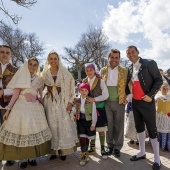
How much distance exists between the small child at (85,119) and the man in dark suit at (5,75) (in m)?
1.26

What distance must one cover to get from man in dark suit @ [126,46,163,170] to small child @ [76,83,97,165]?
0.79 m

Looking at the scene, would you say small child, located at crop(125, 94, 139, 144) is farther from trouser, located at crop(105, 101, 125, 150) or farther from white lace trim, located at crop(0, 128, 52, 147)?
white lace trim, located at crop(0, 128, 52, 147)

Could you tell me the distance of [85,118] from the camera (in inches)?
153

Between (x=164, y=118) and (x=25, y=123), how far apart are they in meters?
2.88

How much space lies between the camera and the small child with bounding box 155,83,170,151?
15.0ft

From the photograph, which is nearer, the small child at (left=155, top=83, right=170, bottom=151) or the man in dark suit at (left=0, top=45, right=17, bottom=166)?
the man in dark suit at (left=0, top=45, right=17, bottom=166)

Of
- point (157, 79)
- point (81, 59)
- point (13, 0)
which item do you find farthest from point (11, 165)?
point (81, 59)

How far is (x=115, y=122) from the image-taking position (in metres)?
4.23

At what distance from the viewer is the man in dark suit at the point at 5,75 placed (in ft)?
12.7

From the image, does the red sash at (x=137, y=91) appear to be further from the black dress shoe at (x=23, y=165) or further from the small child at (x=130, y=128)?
the black dress shoe at (x=23, y=165)

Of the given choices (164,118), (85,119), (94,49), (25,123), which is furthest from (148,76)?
(94,49)

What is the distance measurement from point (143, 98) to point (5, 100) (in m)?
2.39

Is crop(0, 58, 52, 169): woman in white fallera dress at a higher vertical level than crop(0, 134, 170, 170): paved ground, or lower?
higher

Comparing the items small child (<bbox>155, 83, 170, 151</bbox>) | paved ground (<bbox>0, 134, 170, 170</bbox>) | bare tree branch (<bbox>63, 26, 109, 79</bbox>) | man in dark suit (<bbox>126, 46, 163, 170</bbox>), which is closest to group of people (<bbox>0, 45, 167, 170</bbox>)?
man in dark suit (<bbox>126, 46, 163, 170</bbox>)
